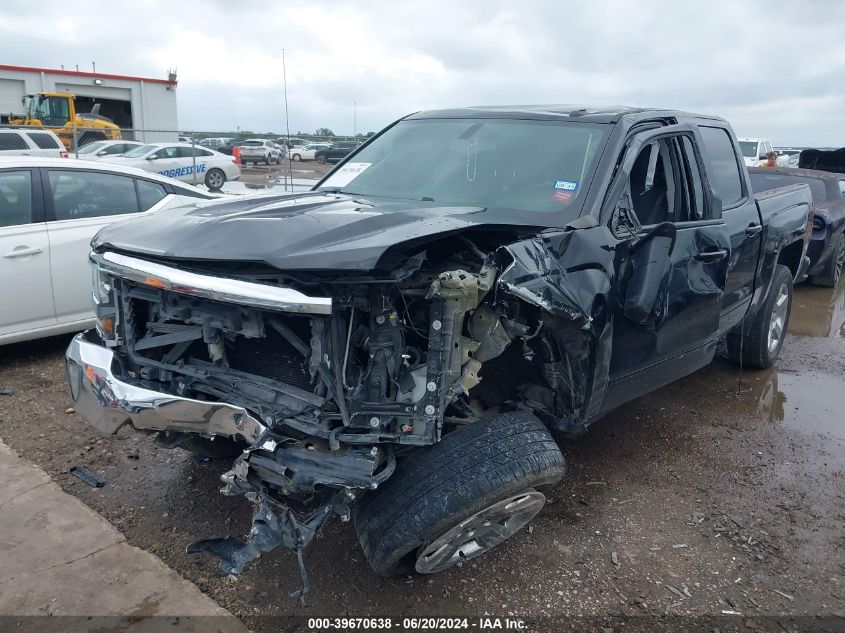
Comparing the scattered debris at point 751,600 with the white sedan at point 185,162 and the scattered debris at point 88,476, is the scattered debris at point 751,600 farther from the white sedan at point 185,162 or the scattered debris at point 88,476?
the white sedan at point 185,162

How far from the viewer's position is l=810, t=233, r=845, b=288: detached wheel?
9148mm

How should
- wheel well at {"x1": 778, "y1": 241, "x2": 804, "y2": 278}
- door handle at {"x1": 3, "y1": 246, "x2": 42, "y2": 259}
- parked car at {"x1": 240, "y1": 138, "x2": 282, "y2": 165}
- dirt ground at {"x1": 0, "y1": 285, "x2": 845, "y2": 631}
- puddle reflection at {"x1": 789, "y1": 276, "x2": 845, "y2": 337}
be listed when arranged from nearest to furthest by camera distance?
dirt ground at {"x1": 0, "y1": 285, "x2": 845, "y2": 631} → door handle at {"x1": 3, "y1": 246, "x2": 42, "y2": 259} → wheel well at {"x1": 778, "y1": 241, "x2": 804, "y2": 278} → puddle reflection at {"x1": 789, "y1": 276, "x2": 845, "y2": 337} → parked car at {"x1": 240, "y1": 138, "x2": 282, "y2": 165}

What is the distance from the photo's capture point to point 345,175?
13.8ft

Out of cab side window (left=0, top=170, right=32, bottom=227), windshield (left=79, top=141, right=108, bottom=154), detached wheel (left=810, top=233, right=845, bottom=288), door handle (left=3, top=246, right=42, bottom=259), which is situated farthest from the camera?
windshield (left=79, top=141, right=108, bottom=154)

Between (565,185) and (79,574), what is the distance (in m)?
2.81

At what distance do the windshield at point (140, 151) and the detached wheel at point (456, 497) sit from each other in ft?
58.4

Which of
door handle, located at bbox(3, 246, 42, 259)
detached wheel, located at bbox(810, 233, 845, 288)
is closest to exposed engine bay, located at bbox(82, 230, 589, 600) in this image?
door handle, located at bbox(3, 246, 42, 259)

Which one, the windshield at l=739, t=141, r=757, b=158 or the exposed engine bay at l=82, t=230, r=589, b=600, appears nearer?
the exposed engine bay at l=82, t=230, r=589, b=600

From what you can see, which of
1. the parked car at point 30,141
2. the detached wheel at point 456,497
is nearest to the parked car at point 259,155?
the parked car at point 30,141

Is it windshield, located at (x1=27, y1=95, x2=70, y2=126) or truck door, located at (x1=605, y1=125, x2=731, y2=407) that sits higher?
windshield, located at (x1=27, y1=95, x2=70, y2=126)

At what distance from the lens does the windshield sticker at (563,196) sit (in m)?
3.30

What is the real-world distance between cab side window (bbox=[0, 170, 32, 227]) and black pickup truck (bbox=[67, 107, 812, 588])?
2.41 meters

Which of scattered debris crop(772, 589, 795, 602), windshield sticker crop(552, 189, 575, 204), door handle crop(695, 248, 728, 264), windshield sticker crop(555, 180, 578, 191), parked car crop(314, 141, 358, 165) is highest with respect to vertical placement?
parked car crop(314, 141, 358, 165)

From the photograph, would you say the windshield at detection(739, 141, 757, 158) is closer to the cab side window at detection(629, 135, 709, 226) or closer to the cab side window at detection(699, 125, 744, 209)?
the cab side window at detection(699, 125, 744, 209)
